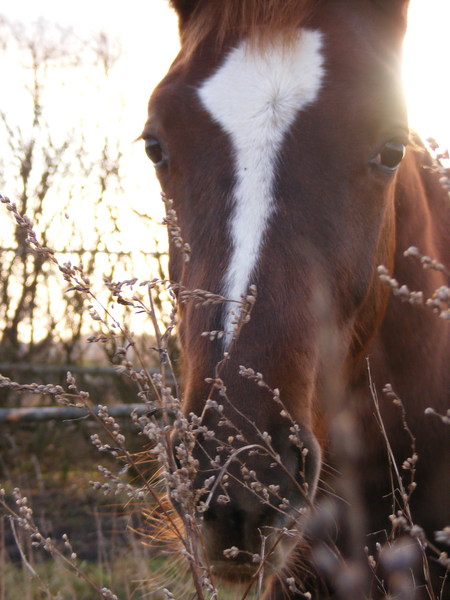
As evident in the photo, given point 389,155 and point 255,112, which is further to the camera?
point 389,155

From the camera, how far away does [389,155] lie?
225cm

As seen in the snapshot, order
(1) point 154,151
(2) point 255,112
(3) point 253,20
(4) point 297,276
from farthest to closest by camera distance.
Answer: (1) point 154,151 → (3) point 253,20 → (2) point 255,112 → (4) point 297,276

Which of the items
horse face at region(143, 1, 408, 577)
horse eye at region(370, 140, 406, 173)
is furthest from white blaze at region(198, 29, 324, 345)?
horse eye at region(370, 140, 406, 173)

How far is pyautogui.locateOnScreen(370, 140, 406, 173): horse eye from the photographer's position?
2.23 metres

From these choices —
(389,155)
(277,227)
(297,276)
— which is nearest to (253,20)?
(389,155)

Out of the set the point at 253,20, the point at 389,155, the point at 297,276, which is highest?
the point at 253,20

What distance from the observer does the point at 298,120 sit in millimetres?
2135

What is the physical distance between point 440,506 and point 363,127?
139cm

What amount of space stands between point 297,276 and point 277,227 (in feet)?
0.49

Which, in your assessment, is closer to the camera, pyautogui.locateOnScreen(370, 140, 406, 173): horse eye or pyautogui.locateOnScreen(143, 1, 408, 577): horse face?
pyautogui.locateOnScreen(143, 1, 408, 577): horse face

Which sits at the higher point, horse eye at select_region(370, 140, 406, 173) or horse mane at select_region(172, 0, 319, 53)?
horse mane at select_region(172, 0, 319, 53)

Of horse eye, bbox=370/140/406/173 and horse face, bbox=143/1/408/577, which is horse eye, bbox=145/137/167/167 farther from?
horse eye, bbox=370/140/406/173

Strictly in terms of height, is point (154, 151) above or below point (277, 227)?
above

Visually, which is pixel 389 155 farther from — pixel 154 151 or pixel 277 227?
pixel 154 151
